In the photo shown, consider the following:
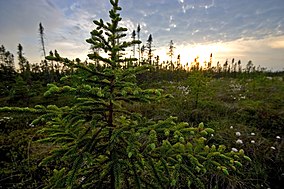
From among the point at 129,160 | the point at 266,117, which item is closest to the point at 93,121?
the point at 129,160

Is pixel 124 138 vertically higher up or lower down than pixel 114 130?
lower down

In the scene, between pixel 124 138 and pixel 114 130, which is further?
pixel 124 138

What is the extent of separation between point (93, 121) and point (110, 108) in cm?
33

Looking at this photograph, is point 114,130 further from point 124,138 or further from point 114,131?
point 124,138

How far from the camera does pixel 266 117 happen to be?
864 centimetres

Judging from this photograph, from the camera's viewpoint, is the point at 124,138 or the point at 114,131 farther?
the point at 124,138

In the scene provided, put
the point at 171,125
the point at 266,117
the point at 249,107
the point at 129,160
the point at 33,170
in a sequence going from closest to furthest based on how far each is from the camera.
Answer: the point at 171,125
the point at 129,160
the point at 33,170
the point at 266,117
the point at 249,107

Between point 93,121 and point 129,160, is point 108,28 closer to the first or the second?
point 93,121

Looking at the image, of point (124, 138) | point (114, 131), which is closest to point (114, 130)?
point (114, 131)

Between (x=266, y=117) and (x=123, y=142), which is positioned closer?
(x=123, y=142)

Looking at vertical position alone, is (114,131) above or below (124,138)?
above

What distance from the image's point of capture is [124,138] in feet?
8.10

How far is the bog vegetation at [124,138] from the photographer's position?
2.16 m

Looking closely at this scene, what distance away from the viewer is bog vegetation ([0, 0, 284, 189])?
216 cm
